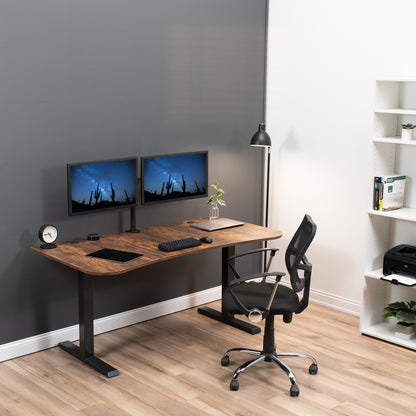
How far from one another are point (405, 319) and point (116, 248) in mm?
1997

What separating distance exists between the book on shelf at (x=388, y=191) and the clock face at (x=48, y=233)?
84.3 inches

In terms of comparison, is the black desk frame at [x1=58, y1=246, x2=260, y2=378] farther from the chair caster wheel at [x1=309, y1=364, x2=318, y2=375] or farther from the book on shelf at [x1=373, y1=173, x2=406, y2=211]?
the book on shelf at [x1=373, y1=173, x2=406, y2=211]

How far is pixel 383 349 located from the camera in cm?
445

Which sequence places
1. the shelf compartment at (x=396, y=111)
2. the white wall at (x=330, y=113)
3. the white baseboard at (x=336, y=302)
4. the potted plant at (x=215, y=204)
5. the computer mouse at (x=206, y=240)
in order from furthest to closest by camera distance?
the white baseboard at (x=336, y=302) < the potted plant at (x=215, y=204) < the white wall at (x=330, y=113) < the computer mouse at (x=206, y=240) < the shelf compartment at (x=396, y=111)

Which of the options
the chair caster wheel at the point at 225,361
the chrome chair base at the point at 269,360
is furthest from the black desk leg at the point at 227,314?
the chair caster wheel at the point at 225,361

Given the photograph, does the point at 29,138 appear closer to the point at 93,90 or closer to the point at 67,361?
the point at 93,90

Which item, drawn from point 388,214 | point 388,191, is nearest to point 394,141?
point 388,191

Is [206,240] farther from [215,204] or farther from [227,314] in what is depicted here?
[227,314]

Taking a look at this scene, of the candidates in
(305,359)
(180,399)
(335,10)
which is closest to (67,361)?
(180,399)

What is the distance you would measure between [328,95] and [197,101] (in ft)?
3.26

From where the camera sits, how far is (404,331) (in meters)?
4.49

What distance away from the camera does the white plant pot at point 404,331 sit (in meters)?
→ 4.47

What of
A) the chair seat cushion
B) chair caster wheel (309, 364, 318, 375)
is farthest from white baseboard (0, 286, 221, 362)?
chair caster wheel (309, 364, 318, 375)

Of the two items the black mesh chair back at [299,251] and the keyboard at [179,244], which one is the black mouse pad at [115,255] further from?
the black mesh chair back at [299,251]
